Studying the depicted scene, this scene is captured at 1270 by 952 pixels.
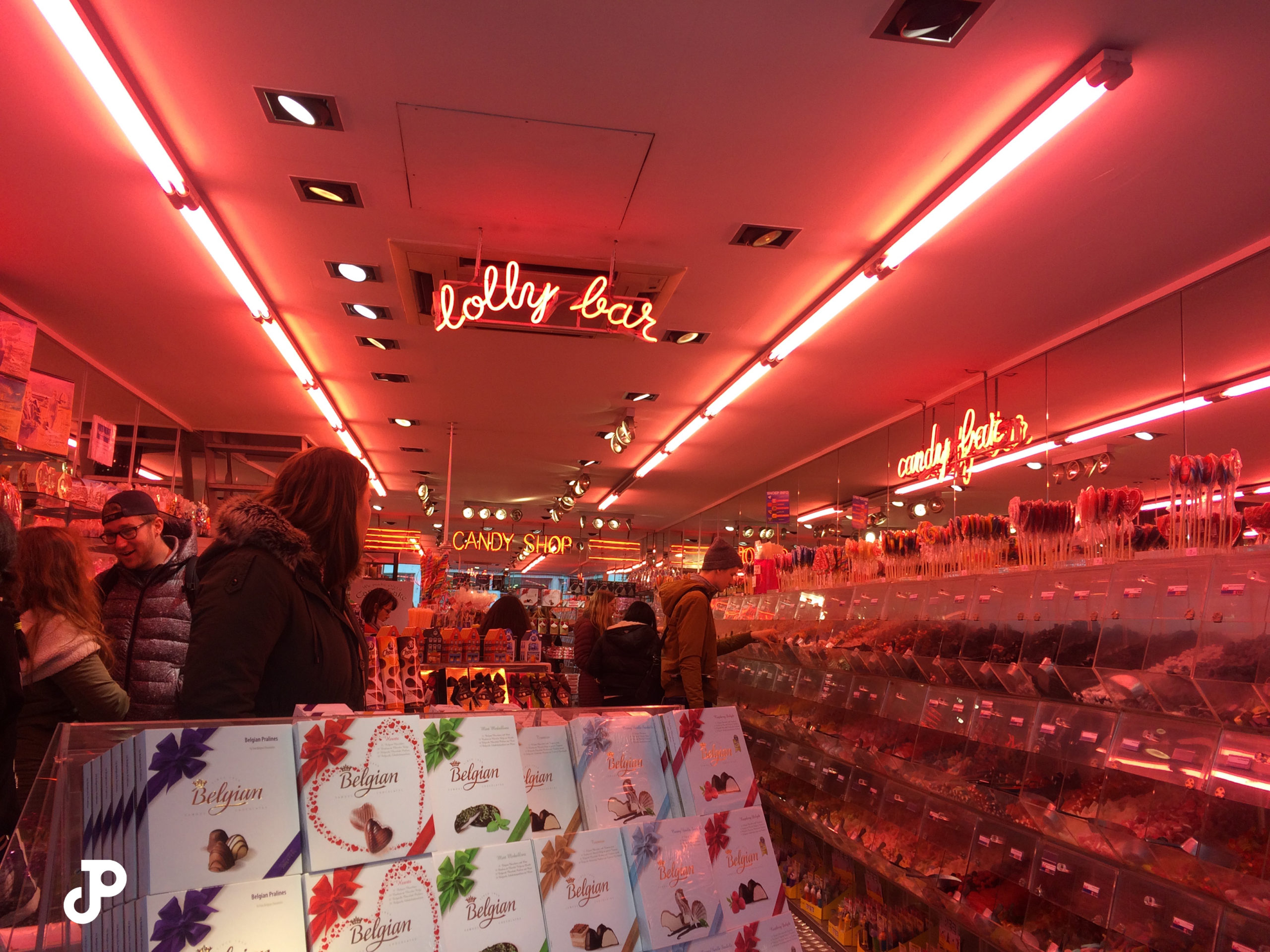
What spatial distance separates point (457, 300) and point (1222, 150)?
4.12 meters

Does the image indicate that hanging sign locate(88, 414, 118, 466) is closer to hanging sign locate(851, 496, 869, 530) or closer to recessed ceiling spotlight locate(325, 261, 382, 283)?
recessed ceiling spotlight locate(325, 261, 382, 283)

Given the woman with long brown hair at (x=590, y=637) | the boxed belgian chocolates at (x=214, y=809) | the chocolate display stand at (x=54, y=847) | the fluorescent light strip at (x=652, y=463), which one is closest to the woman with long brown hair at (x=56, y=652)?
the chocolate display stand at (x=54, y=847)

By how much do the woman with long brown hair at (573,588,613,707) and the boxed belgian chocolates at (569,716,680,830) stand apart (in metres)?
3.75

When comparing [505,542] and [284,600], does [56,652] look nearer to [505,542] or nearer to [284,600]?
[284,600]

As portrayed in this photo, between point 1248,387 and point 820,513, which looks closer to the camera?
point 1248,387

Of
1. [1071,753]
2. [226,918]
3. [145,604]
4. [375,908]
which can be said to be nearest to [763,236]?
[1071,753]

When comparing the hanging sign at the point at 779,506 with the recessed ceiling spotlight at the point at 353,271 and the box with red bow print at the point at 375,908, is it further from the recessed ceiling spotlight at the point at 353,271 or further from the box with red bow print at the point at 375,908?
the box with red bow print at the point at 375,908

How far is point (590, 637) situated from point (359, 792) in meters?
5.98

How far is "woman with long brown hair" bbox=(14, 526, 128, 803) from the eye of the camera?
2875mm

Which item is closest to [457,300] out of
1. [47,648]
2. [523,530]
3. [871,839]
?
[47,648]

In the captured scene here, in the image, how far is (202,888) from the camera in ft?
4.08

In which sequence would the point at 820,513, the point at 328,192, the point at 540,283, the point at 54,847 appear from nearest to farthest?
the point at 54,847, the point at 328,192, the point at 540,283, the point at 820,513

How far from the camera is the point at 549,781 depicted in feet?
5.47

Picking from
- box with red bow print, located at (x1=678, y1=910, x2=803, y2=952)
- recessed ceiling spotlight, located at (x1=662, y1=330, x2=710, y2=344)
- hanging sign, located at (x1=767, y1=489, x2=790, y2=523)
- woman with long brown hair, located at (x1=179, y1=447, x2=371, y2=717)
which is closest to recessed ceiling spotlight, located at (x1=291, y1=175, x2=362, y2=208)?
recessed ceiling spotlight, located at (x1=662, y1=330, x2=710, y2=344)
